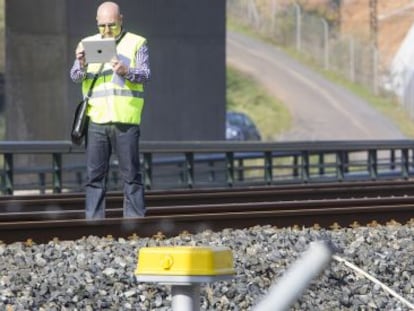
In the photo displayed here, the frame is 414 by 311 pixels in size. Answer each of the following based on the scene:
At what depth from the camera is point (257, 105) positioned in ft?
209

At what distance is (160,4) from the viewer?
1093 inches

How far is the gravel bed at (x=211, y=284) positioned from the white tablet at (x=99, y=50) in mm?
1412

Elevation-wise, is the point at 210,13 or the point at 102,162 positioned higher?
the point at 210,13

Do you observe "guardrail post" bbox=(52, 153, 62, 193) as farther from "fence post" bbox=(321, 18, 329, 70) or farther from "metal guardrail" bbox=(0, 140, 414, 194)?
"fence post" bbox=(321, 18, 329, 70)

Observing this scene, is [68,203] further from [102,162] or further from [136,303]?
[136,303]

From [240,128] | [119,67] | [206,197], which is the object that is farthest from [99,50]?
[240,128]

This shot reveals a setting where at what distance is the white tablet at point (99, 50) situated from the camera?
11.5m

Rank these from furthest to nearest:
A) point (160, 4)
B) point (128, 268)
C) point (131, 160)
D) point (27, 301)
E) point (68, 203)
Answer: point (160, 4)
point (68, 203)
point (131, 160)
point (128, 268)
point (27, 301)

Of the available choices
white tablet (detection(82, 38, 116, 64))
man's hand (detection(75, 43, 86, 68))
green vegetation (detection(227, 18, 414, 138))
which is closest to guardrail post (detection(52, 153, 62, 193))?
man's hand (detection(75, 43, 86, 68))

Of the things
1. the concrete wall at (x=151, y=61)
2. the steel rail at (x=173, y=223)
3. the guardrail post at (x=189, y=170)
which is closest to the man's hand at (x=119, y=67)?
the steel rail at (x=173, y=223)

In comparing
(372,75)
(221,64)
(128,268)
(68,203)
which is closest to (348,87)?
(372,75)

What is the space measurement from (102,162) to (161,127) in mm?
15643

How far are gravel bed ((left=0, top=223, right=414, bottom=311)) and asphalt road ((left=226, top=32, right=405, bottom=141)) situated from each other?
47.8m

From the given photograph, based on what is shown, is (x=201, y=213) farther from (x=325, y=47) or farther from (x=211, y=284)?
(x=325, y=47)
